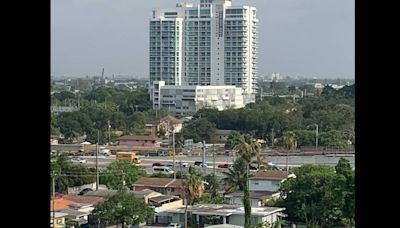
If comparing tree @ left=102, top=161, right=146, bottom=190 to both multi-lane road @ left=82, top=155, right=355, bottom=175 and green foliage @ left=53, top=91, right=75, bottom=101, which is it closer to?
multi-lane road @ left=82, top=155, right=355, bottom=175

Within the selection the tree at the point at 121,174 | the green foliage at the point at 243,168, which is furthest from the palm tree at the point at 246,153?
the tree at the point at 121,174

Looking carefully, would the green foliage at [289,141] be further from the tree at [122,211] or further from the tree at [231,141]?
the tree at [122,211]

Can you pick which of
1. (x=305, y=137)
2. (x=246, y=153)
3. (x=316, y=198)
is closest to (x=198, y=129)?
(x=246, y=153)

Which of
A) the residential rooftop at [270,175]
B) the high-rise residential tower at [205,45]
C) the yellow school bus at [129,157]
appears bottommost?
the residential rooftop at [270,175]

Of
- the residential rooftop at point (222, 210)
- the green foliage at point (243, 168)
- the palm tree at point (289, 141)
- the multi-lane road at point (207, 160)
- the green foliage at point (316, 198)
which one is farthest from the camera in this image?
the palm tree at point (289, 141)

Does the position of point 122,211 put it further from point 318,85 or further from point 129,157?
point 318,85
